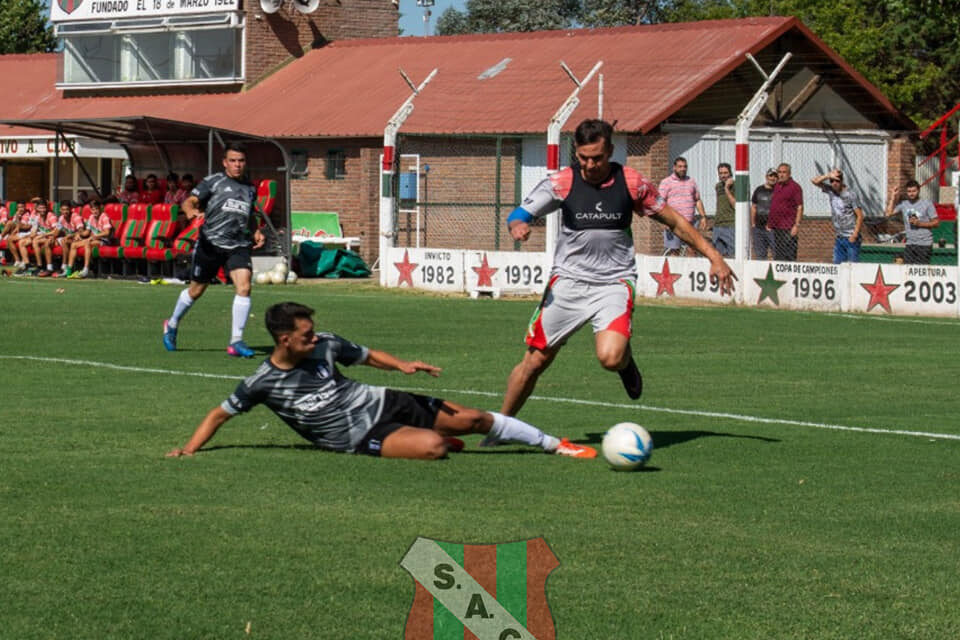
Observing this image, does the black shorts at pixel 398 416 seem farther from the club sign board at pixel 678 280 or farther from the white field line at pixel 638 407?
the club sign board at pixel 678 280

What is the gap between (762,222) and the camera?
25578 mm

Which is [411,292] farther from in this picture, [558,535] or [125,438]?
[558,535]

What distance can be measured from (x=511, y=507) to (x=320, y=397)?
179cm

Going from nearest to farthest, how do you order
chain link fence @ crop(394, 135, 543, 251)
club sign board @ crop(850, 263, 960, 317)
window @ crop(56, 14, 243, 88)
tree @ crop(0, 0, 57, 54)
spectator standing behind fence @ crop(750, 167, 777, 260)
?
1. club sign board @ crop(850, 263, 960, 317)
2. spectator standing behind fence @ crop(750, 167, 777, 260)
3. chain link fence @ crop(394, 135, 543, 251)
4. window @ crop(56, 14, 243, 88)
5. tree @ crop(0, 0, 57, 54)

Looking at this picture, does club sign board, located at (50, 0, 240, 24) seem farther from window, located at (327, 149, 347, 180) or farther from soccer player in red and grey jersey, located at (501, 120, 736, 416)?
soccer player in red and grey jersey, located at (501, 120, 736, 416)

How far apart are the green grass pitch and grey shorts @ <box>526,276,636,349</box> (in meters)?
0.76

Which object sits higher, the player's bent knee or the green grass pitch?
the player's bent knee

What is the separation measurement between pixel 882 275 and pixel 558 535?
54.6 ft

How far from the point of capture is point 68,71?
1869 inches

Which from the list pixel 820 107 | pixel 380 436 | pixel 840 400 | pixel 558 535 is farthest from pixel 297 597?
pixel 820 107

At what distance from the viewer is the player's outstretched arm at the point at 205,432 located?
9461mm

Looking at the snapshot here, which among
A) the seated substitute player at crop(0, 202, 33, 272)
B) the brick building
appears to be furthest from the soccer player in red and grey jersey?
the seated substitute player at crop(0, 202, 33, 272)

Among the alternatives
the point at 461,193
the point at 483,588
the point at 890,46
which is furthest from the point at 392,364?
the point at 890,46

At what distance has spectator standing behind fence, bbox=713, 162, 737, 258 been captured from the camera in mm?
25719
